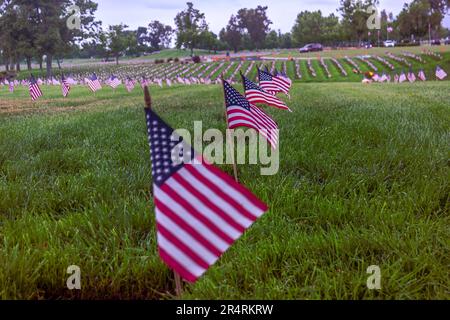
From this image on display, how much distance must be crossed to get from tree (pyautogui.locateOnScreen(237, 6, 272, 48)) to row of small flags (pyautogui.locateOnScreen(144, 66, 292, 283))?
129228 mm

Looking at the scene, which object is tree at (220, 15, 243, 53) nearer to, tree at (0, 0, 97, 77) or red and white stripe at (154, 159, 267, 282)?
tree at (0, 0, 97, 77)

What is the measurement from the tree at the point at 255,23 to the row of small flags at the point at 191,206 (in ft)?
424

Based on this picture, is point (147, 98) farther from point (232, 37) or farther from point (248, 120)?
point (232, 37)

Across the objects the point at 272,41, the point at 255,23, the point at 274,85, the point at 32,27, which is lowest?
the point at 274,85

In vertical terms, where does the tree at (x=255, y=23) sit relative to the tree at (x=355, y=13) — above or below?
above

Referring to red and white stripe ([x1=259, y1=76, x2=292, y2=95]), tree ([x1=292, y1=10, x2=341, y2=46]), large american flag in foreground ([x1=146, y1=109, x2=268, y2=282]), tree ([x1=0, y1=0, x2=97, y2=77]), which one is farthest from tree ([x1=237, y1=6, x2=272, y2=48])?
large american flag in foreground ([x1=146, y1=109, x2=268, y2=282])

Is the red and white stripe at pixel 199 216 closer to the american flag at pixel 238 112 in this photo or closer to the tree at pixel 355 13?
the american flag at pixel 238 112

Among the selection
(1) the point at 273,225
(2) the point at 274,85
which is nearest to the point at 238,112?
(1) the point at 273,225

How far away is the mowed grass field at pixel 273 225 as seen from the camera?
7.77ft

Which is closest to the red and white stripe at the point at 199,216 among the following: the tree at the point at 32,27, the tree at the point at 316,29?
the tree at the point at 32,27

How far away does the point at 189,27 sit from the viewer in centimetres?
10356

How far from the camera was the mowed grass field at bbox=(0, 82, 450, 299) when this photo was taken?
7.77ft

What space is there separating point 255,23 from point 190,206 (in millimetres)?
135322

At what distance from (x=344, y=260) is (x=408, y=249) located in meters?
0.44
